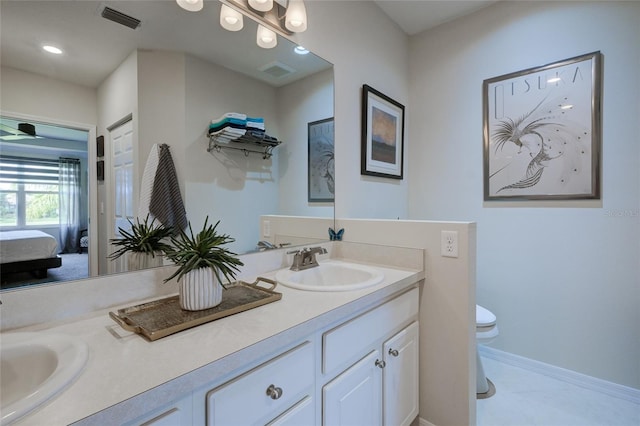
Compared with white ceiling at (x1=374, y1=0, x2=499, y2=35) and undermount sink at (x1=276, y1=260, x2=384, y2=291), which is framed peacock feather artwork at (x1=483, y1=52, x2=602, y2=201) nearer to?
white ceiling at (x1=374, y1=0, x2=499, y2=35)

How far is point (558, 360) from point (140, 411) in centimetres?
254

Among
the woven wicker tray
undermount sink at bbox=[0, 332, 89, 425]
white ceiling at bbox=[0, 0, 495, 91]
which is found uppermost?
white ceiling at bbox=[0, 0, 495, 91]

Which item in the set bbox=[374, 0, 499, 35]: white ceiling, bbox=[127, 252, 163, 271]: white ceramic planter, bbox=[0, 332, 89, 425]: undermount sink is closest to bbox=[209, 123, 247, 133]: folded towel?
bbox=[127, 252, 163, 271]: white ceramic planter

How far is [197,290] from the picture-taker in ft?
2.99

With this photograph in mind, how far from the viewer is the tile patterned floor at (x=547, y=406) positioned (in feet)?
5.41

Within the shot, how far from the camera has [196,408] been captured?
656 mm

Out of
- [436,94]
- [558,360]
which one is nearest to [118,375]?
[558,360]

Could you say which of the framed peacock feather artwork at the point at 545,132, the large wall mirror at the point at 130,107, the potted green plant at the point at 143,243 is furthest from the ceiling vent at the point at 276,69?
the framed peacock feather artwork at the point at 545,132

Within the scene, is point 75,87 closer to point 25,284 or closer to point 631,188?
point 25,284

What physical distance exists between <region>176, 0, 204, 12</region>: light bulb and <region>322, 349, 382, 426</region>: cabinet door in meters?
1.49

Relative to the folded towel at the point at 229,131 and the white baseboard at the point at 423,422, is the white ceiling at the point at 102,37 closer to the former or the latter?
the folded towel at the point at 229,131

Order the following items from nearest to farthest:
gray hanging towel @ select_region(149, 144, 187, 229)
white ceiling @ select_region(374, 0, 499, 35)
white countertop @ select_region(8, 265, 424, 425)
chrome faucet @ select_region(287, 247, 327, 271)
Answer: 1. white countertop @ select_region(8, 265, 424, 425)
2. gray hanging towel @ select_region(149, 144, 187, 229)
3. chrome faucet @ select_region(287, 247, 327, 271)
4. white ceiling @ select_region(374, 0, 499, 35)

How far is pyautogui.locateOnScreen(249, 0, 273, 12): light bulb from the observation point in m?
1.39

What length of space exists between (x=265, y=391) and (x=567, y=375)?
2.25m
